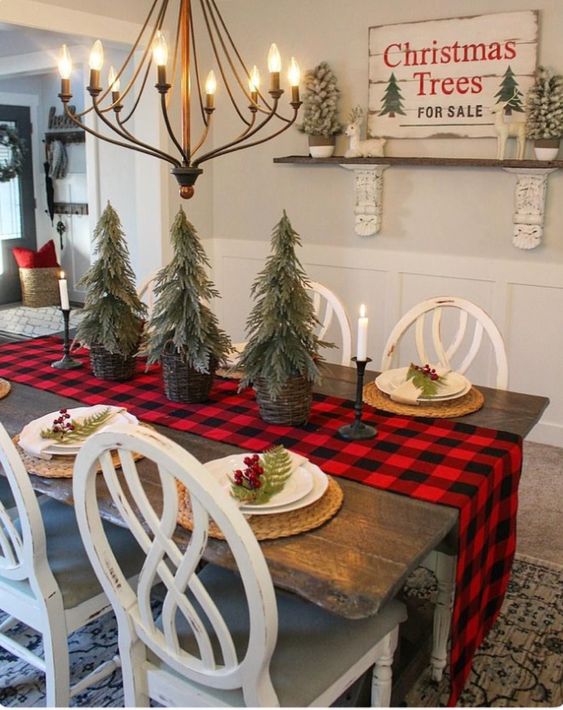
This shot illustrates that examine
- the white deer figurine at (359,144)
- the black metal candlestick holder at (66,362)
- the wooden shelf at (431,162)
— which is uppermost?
the white deer figurine at (359,144)

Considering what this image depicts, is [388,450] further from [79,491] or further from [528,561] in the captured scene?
[528,561]

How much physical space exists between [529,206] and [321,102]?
1.17 meters

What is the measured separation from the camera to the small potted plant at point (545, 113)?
10.9 ft

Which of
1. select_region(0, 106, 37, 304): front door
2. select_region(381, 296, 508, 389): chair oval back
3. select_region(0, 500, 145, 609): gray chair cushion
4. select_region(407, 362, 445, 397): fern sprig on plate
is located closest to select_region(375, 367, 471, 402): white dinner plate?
select_region(407, 362, 445, 397): fern sprig on plate

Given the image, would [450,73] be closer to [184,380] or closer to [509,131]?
[509,131]

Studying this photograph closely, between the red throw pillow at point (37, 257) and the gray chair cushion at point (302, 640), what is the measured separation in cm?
601

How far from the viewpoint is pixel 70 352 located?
8.94 ft

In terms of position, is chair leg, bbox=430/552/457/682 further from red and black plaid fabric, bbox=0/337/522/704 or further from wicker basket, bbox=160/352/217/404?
wicker basket, bbox=160/352/217/404

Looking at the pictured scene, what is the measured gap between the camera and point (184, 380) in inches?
87.8

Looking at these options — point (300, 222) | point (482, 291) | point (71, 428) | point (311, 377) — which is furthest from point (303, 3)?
point (71, 428)

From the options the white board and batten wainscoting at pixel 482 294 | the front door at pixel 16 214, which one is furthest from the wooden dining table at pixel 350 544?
the front door at pixel 16 214

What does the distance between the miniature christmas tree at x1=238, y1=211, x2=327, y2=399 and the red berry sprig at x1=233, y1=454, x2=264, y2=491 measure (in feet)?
1.39

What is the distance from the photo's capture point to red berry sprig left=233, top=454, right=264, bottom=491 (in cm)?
159

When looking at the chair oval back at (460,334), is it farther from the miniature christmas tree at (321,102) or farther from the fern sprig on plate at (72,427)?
the miniature christmas tree at (321,102)
